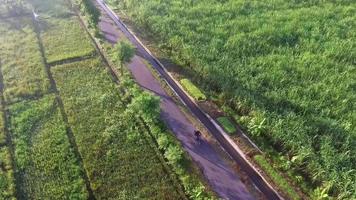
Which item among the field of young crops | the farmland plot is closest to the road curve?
the field of young crops

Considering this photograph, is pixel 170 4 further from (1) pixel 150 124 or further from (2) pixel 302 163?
(2) pixel 302 163

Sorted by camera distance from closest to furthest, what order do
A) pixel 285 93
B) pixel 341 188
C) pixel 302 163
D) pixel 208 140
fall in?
pixel 341 188, pixel 302 163, pixel 208 140, pixel 285 93

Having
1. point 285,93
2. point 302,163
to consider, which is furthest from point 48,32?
point 302,163

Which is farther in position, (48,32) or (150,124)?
(48,32)

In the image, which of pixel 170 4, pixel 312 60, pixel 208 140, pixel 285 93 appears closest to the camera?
pixel 208 140

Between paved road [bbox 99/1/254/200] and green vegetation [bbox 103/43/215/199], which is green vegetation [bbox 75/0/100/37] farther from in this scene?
green vegetation [bbox 103/43/215/199]

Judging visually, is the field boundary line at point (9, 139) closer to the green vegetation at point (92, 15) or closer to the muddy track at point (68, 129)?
the muddy track at point (68, 129)
